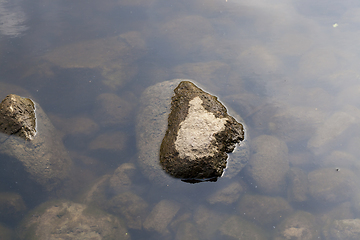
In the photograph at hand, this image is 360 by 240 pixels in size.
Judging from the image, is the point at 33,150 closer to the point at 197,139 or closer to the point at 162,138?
the point at 162,138

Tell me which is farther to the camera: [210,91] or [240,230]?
[210,91]

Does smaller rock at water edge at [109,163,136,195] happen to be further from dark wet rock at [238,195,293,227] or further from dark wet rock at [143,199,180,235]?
dark wet rock at [238,195,293,227]

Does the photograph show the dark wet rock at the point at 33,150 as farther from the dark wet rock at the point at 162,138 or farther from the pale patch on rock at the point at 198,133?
the pale patch on rock at the point at 198,133

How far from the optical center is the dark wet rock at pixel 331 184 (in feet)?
12.0

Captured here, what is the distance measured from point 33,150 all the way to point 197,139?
2681 millimetres

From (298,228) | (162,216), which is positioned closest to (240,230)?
(298,228)

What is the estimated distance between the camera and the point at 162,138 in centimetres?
376

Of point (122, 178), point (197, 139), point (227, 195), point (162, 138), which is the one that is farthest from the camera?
point (162, 138)

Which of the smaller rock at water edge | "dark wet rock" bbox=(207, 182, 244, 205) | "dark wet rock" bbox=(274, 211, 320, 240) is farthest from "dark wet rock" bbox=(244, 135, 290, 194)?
the smaller rock at water edge

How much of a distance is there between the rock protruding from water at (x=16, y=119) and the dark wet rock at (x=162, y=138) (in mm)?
1794

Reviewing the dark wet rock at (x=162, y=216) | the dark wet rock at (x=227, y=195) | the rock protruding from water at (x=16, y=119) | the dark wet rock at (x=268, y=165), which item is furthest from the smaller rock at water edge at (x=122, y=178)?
the dark wet rock at (x=268, y=165)

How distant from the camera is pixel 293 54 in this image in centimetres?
500

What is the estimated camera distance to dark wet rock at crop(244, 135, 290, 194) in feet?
12.4

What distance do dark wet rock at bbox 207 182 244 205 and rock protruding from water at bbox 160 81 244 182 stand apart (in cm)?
24
